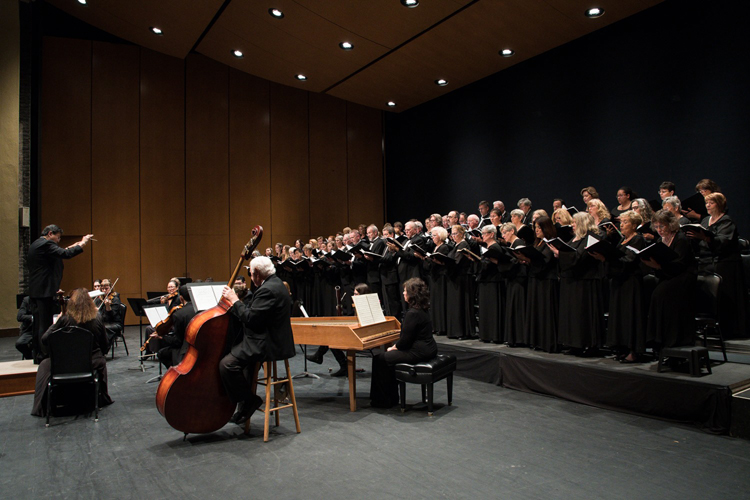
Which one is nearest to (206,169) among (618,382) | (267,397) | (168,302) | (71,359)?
(168,302)

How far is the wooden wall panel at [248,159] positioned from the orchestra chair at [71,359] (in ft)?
24.9

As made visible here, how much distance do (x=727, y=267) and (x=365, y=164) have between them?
9738 millimetres

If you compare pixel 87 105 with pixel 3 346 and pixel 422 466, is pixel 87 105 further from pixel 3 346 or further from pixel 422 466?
pixel 422 466

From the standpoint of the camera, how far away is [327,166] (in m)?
13.3

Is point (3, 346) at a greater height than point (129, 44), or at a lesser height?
lesser

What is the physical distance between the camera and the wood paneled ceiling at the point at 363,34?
26.6ft

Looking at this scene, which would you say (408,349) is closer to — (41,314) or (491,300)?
(491,300)

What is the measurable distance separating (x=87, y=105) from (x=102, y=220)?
2.43m

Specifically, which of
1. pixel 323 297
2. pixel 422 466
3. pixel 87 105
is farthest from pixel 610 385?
pixel 87 105

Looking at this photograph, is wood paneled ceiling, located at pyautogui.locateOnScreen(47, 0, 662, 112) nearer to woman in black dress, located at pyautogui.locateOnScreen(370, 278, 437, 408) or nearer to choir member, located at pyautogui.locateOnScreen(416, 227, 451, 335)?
choir member, located at pyautogui.locateOnScreen(416, 227, 451, 335)

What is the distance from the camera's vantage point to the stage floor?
4008 millimetres

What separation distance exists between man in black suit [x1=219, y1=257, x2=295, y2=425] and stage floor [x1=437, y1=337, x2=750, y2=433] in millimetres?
2625

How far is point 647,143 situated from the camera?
306 inches

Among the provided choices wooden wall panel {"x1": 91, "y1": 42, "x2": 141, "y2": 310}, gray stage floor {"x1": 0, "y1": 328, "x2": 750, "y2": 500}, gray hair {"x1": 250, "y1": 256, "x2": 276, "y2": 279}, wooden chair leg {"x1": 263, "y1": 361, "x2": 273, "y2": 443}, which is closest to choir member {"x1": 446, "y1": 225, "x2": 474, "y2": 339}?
gray stage floor {"x1": 0, "y1": 328, "x2": 750, "y2": 500}
